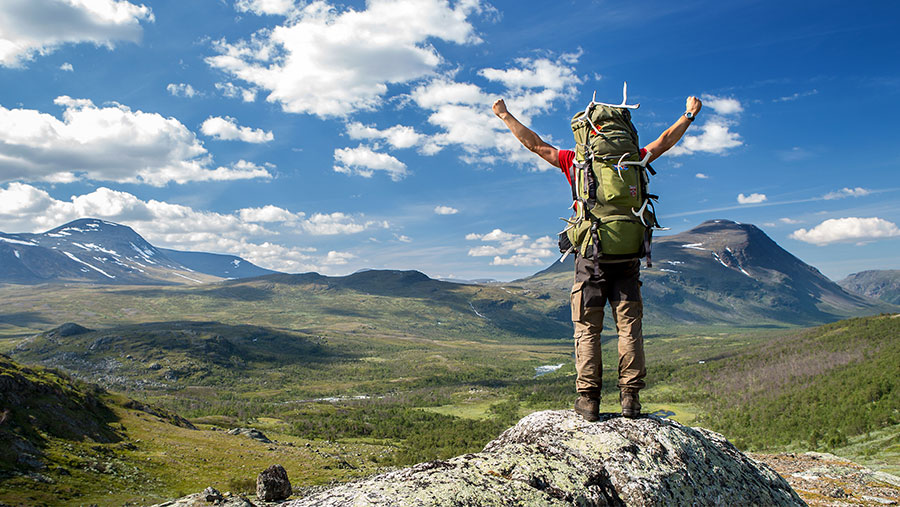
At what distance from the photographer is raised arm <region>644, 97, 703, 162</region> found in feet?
23.9

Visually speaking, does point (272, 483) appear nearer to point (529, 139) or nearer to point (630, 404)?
point (630, 404)

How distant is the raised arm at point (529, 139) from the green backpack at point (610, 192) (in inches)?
18.9

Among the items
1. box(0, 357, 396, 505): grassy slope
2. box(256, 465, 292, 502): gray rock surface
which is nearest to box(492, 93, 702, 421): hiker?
box(256, 465, 292, 502): gray rock surface

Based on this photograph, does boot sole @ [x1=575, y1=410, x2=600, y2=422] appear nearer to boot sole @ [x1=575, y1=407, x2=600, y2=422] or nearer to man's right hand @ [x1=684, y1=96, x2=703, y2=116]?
boot sole @ [x1=575, y1=407, x2=600, y2=422]

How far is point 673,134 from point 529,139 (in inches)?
89.3

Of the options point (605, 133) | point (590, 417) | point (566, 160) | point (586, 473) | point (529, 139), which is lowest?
point (586, 473)

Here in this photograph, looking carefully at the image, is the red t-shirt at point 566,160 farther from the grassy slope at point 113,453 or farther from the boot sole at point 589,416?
the grassy slope at point 113,453

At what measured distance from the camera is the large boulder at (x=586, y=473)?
4.31 m

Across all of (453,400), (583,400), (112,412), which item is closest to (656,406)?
(453,400)

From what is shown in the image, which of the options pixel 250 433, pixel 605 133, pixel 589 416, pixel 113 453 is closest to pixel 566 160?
pixel 605 133

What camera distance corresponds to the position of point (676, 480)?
572 centimetres

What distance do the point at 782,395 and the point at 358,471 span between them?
87.9 metres

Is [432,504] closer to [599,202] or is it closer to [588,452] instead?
[588,452]

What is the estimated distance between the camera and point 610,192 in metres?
6.68
